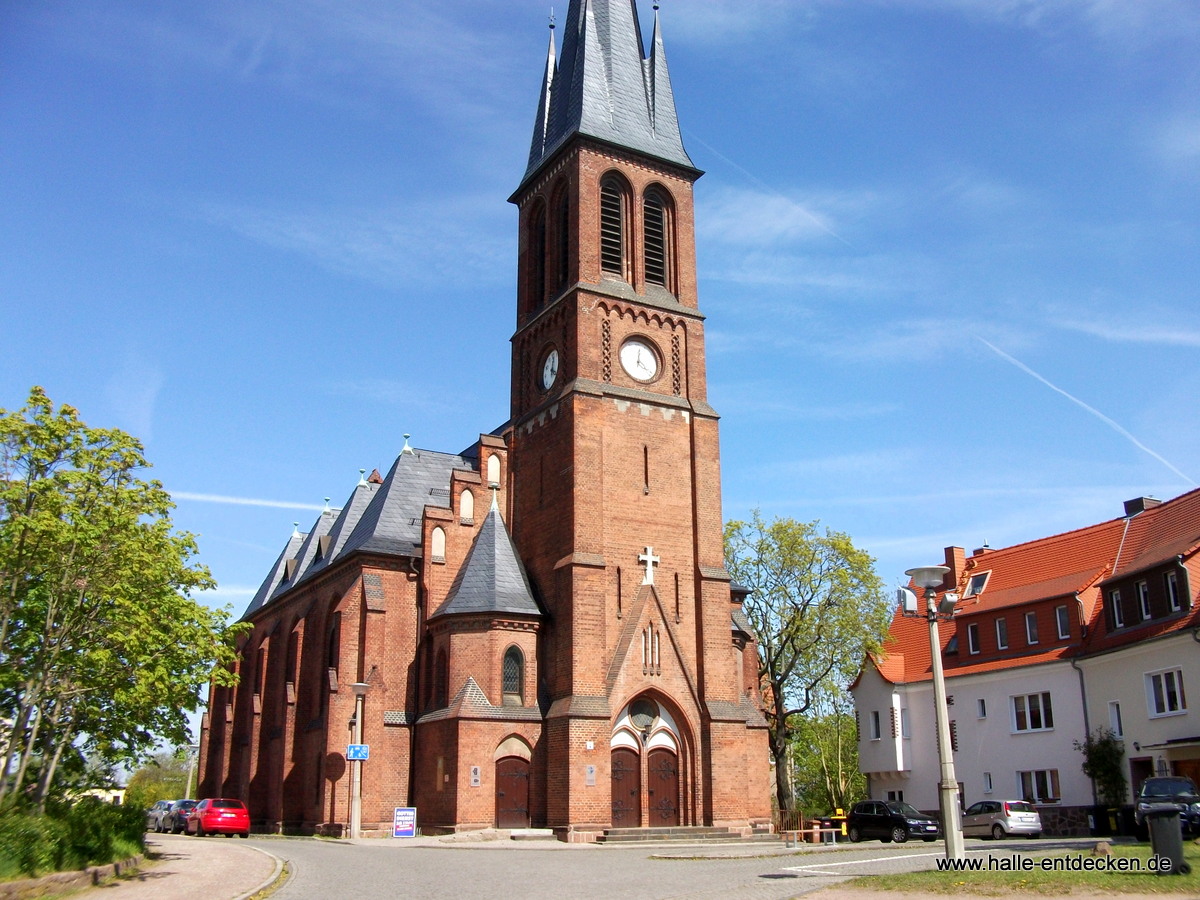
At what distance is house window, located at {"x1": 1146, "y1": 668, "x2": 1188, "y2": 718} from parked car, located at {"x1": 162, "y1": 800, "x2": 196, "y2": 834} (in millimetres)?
33890

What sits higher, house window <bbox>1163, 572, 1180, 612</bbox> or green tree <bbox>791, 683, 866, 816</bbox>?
house window <bbox>1163, 572, 1180, 612</bbox>

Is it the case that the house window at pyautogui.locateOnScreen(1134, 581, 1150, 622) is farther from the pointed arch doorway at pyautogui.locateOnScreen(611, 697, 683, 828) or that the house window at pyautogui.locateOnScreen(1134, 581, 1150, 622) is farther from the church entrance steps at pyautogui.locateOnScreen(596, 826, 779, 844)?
the pointed arch doorway at pyautogui.locateOnScreen(611, 697, 683, 828)

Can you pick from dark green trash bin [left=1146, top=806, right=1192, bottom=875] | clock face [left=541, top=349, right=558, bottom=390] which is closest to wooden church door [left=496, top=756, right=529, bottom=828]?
clock face [left=541, top=349, right=558, bottom=390]

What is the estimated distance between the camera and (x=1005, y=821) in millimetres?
35406

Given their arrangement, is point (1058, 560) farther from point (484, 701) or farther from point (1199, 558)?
point (484, 701)

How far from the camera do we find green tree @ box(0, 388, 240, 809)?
21.3 meters

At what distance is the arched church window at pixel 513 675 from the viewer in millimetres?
35969

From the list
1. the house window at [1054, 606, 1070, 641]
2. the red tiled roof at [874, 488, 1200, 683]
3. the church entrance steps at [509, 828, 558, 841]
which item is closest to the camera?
the church entrance steps at [509, 828, 558, 841]

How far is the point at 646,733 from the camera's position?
117ft

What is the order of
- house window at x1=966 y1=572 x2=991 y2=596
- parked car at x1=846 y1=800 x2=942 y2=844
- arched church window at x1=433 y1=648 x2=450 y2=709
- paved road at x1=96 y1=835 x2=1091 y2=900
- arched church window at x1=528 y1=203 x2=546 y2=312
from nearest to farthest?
paved road at x1=96 y1=835 x2=1091 y2=900 → parked car at x1=846 y1=800 x2=942 y2=844 → arched church window at x1=433 y1=648 x2=450 y2=709 → arched church window at x1=528 y1=203 x2=546 y2=312 → house window at x1=966 y1=572 x2=991 y2=596

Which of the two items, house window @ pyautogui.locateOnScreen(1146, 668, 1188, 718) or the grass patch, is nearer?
the grass patch

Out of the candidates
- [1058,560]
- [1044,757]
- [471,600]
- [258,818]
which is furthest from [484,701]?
[1058,560]

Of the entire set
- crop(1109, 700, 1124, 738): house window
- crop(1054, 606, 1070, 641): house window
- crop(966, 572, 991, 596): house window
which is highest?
crop(966, 572, 991, 596): house window

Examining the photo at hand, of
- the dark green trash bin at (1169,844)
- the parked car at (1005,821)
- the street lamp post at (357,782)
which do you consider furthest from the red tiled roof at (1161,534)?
the street lamp post at (357,782)
